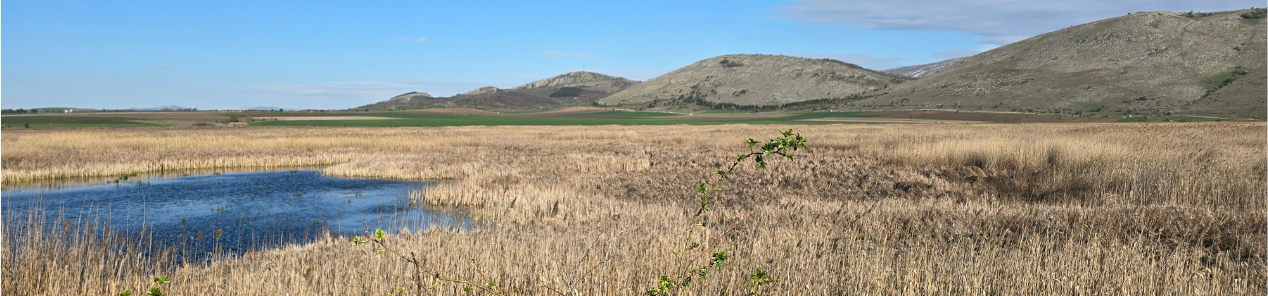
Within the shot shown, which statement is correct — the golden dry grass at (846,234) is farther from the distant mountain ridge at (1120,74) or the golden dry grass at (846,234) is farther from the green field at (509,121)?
the distant mountain ridge at (1120,74)

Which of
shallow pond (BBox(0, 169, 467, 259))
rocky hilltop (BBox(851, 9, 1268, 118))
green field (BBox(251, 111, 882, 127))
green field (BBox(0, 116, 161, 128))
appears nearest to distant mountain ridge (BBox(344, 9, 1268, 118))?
rocky hilltop (BBox(851, 9, 1268, 118))

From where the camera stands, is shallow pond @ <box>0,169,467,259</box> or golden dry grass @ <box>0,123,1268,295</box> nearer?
golden dry grass @ <box>0,123,1268,295</box>

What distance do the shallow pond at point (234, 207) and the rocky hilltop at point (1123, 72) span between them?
12933cm

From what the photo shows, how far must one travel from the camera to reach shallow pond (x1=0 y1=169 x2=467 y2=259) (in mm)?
12562

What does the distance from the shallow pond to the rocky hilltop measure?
129332 millimetres

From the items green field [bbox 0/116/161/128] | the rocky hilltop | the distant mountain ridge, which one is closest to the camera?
green field [bbox 0/116/161/128]

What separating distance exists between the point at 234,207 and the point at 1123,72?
183m

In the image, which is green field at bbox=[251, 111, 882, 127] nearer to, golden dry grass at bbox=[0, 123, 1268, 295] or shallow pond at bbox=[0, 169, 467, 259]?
shallow pond at bbox=[0, 169, 467, 259]

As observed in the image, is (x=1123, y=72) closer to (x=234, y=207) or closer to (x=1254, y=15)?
(x=1254, y=15)

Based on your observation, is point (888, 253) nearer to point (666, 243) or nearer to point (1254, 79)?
point (666, 243)

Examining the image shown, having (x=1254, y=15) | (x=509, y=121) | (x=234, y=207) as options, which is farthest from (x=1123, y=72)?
(x=234, y=207)

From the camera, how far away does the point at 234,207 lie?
645 inches

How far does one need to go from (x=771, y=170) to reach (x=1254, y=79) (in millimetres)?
163697

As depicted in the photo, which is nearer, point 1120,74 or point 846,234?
point 846,234
